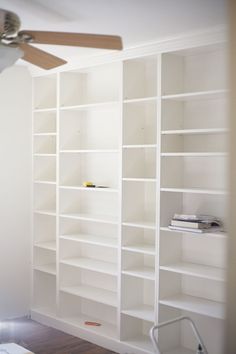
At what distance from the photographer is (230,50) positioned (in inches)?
22.1

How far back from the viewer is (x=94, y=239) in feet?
13.9

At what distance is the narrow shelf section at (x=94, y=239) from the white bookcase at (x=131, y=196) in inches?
0.5

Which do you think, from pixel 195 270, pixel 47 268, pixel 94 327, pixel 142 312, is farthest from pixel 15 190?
pixel 195 270

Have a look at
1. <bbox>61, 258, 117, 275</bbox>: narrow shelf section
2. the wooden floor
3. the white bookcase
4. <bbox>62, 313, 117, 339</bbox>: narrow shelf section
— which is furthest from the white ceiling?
the wooden floor

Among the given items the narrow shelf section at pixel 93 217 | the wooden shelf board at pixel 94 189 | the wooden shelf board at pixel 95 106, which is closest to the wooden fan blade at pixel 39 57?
the wooden shelf board at pixel 95 106

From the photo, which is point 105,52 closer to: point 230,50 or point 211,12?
point 211,12

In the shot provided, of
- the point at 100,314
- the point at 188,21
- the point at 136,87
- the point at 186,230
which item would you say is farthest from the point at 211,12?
the point at 100,314

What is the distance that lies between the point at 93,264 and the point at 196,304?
115cm

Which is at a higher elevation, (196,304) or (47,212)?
(47,212)

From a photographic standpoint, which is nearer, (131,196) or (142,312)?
(142,312)

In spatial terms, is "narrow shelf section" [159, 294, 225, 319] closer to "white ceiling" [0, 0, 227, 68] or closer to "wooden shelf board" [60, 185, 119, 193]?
"wooden shelf board" [60, 185, 119, 193]

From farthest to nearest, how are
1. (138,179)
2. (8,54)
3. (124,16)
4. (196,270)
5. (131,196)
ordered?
1. (131,196)
2. (138,179)
3. (196,270)
4. (124,16)
5. (8,54)

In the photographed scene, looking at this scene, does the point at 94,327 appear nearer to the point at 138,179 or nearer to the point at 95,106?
the point at 138,179

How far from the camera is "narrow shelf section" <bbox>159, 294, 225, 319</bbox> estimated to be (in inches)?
128
